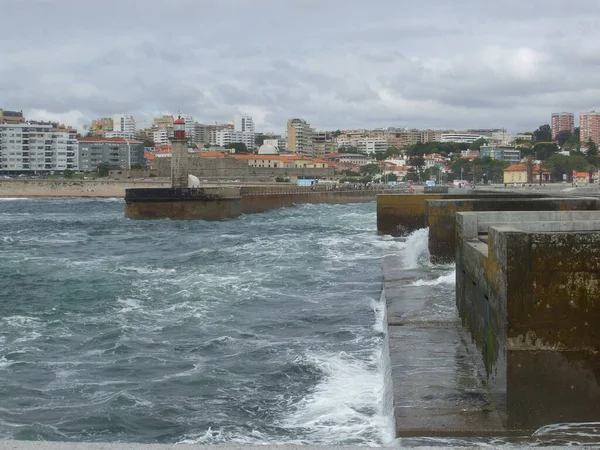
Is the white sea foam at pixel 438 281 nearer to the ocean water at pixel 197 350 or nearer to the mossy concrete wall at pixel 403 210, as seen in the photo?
the ocean water at pixel 197 350

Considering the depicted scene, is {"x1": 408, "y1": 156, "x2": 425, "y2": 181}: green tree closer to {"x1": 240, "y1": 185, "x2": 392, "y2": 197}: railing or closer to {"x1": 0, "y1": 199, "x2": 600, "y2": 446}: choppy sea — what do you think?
{"x1": 240, "y1": 185, "x2": 392, "y2": 197}: railing

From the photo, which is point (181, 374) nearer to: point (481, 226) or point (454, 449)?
point (481, 226)

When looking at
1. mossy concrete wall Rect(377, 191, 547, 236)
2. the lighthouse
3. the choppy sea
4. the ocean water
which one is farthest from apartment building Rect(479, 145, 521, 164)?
the choppy sea

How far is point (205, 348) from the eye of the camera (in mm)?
12672

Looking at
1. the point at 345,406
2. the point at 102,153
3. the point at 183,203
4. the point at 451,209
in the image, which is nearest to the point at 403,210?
the point at 451,209

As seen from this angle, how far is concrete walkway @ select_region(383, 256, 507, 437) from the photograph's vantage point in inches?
283

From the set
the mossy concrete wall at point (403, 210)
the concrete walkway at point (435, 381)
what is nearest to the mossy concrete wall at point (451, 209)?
the concrete walkway at point (435, 381)

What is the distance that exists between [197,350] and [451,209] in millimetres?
8498

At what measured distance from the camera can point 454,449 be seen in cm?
346

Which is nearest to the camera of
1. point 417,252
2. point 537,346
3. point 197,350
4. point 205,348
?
point 537,346

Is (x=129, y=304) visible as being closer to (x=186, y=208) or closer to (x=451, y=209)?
(x=451, y=209)

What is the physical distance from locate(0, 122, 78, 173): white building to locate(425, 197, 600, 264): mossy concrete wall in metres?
142

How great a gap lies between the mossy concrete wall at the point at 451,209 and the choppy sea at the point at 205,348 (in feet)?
2.25

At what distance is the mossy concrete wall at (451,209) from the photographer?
18484 millimetres
